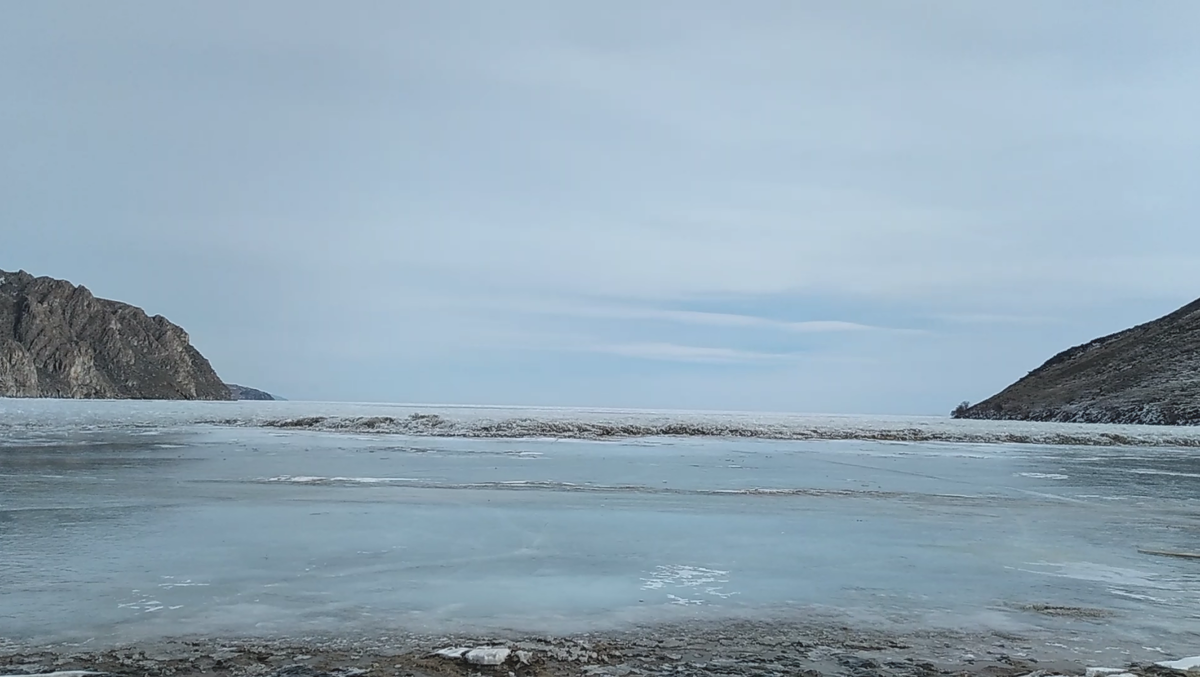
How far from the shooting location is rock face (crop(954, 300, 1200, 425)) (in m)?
62.0

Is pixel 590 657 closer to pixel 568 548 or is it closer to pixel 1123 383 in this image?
pixel 568 548

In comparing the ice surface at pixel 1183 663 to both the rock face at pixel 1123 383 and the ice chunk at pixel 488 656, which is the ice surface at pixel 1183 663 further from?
the rock face at pixel 1123 383

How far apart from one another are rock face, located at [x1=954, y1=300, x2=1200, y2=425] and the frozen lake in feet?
166

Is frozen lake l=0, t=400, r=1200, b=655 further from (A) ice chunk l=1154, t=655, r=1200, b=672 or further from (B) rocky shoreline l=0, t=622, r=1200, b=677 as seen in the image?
(B) rocky shoreline l=0, t=622, r=1200, b=677

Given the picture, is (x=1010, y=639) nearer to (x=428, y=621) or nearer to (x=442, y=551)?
(x=428, y=621)

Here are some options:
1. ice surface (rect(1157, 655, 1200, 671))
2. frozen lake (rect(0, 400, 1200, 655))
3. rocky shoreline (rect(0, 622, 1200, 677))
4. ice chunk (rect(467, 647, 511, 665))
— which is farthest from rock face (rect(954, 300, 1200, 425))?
ice chunk (rect(467, 647, 511, 665))

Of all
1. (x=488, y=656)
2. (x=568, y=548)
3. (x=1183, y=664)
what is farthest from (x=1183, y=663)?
(x=568, y=548)

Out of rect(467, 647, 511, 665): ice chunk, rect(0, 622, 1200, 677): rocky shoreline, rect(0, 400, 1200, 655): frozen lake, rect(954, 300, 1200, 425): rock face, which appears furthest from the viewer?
rect(954, 300, 1200, 425): rock face

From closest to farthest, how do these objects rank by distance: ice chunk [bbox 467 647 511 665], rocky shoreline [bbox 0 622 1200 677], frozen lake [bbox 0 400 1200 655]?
rocky shoreline [bbox 0 622 1200 677] → ice chunk [bbox 467 647 511 665] → frozen lake [bbox 0 400 1200 655]

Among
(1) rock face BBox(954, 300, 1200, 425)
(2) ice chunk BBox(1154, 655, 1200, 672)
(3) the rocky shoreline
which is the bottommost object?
(3) the rocky shoreline

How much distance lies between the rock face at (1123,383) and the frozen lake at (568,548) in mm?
50510

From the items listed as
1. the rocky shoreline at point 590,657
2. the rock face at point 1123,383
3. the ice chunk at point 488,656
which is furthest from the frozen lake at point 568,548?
the rock face at point 1123,383

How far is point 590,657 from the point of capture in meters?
5.37

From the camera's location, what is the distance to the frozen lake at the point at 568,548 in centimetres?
648
